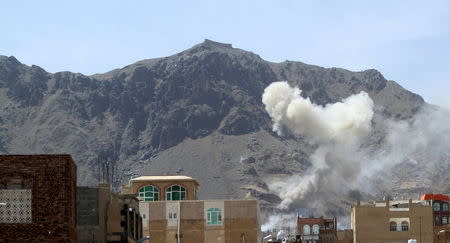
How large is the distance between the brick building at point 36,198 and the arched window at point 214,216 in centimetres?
8873

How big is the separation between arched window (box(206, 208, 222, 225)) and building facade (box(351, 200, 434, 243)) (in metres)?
52.8

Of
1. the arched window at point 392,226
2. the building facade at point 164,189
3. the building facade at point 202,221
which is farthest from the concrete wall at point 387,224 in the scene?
the building facade at point 202,221

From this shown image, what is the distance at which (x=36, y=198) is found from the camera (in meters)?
59.1

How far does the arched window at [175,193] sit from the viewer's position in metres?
166

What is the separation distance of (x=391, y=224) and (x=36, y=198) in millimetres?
143667

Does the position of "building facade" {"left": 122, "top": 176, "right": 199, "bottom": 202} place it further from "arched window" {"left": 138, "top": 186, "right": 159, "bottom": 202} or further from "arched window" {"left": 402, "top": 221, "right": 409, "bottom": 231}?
"arched window" {"left": 402, "top": 221, "right": 409, "bottom": 231}

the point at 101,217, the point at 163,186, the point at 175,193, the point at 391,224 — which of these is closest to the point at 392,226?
the point at 391,224

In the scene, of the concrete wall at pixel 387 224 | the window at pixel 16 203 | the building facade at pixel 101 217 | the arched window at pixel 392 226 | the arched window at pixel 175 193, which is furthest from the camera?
the arched window at pixel 392 226

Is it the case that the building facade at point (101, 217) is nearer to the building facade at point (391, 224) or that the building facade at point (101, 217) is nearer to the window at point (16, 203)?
the window at point (16, 203)

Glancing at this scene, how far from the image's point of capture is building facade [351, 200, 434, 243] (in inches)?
7687

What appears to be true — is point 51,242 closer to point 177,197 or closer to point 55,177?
point 55,177

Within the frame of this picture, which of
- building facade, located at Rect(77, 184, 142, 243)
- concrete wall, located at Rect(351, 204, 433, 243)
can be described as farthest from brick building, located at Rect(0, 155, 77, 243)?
concrete wall, located at Rect(351, 204, 433, 243)

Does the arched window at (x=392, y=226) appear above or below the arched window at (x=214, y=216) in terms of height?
below

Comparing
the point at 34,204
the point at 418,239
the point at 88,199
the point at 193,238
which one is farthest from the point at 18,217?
the point at 418,239
